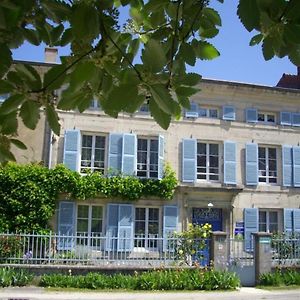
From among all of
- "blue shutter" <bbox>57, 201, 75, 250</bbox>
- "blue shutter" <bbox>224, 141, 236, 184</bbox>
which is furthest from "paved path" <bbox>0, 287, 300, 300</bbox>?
"blue shutter" <bbox>224, 141, 236, 184</bbox>

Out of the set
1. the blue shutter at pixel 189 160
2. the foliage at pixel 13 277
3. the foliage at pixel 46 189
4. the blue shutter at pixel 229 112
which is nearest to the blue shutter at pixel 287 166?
the blue shutter at pixel 229 112

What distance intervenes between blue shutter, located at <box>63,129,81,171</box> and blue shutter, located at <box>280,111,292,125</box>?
31.1 feet

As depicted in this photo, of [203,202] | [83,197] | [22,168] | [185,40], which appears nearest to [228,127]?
[203,202]

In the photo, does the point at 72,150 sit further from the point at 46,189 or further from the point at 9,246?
the point at 9,246

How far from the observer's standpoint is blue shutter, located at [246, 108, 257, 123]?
21.7 metres

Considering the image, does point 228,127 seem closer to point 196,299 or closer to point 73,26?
point 196,299

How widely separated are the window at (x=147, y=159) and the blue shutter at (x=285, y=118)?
20.4 ft

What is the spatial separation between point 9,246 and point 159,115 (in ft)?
48.3

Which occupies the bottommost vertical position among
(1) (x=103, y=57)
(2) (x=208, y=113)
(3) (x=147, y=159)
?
(1) (x=103, y=57)

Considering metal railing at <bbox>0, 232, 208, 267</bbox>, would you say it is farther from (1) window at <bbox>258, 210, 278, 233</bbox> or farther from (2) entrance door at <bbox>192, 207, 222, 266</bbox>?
(1) window at <bbox>258, 210, 278, 233</bbox>

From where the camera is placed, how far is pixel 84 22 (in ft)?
5.30

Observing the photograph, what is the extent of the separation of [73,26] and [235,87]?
66.7 ft

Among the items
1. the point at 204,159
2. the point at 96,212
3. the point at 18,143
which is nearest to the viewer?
the point at 18,143

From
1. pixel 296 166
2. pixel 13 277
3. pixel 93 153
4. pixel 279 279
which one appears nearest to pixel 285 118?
pixel 296 166
